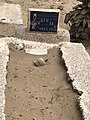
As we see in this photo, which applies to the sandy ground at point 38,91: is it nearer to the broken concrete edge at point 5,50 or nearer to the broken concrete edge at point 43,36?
the broken concrete edge at point 5,50

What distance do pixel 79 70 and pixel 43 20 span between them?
1.39 meters

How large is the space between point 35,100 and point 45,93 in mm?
204

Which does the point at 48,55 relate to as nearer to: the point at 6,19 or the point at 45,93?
the point at 45,93

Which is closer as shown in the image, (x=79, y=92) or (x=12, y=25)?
(x=79, y=92)

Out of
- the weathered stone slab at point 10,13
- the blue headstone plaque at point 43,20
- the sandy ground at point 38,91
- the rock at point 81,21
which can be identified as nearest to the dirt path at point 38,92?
the sandy ground at point 38,91

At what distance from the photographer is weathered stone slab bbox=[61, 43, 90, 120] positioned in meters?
4.35

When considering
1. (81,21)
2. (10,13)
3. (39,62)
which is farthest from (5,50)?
(10,13)

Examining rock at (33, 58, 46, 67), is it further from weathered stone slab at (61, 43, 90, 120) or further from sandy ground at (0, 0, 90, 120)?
weathered stone slab at (61, 43, 90, 120)

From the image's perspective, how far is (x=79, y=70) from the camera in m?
5.02

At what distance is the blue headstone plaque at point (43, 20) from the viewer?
604 cm

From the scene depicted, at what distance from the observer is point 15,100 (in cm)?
440

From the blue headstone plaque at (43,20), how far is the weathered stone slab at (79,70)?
510mm

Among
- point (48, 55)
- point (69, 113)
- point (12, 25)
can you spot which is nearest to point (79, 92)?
point (69, 113)

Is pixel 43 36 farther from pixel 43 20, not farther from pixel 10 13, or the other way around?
pixel 10 13
